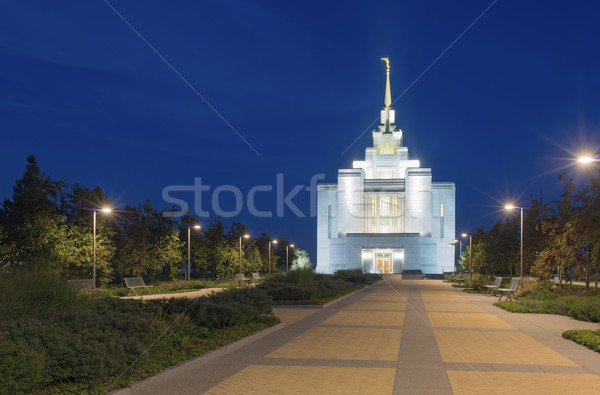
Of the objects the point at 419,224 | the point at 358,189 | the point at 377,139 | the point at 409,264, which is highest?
the point at 377,139

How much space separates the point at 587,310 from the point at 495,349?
6435 mm

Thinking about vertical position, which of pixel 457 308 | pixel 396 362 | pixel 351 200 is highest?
pixel 351 200

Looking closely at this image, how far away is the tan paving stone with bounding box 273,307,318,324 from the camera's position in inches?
616

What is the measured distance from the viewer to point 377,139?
3930 inches

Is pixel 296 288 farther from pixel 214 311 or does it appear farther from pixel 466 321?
pixel 214 311

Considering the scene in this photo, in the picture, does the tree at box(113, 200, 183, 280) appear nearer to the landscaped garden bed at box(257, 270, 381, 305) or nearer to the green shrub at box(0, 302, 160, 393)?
the landscaped garden bed at box(257, 270, 381, 305)

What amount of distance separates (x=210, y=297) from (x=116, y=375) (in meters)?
6.78

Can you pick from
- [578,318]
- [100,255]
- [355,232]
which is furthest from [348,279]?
[355,232]

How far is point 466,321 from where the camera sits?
51.1 feet

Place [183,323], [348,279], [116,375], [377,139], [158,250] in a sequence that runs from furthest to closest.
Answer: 1. [377,139]
2. [348,279]
3. [158,250]
4. [183,323]
5. [116,375]

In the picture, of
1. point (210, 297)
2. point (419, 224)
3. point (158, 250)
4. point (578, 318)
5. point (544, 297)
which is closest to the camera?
point (210, 297)

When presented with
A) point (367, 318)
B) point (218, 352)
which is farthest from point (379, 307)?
point (218, 352)

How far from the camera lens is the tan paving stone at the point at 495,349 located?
952 centimetres

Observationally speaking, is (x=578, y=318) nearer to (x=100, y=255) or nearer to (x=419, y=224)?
(x=100, y=255)
